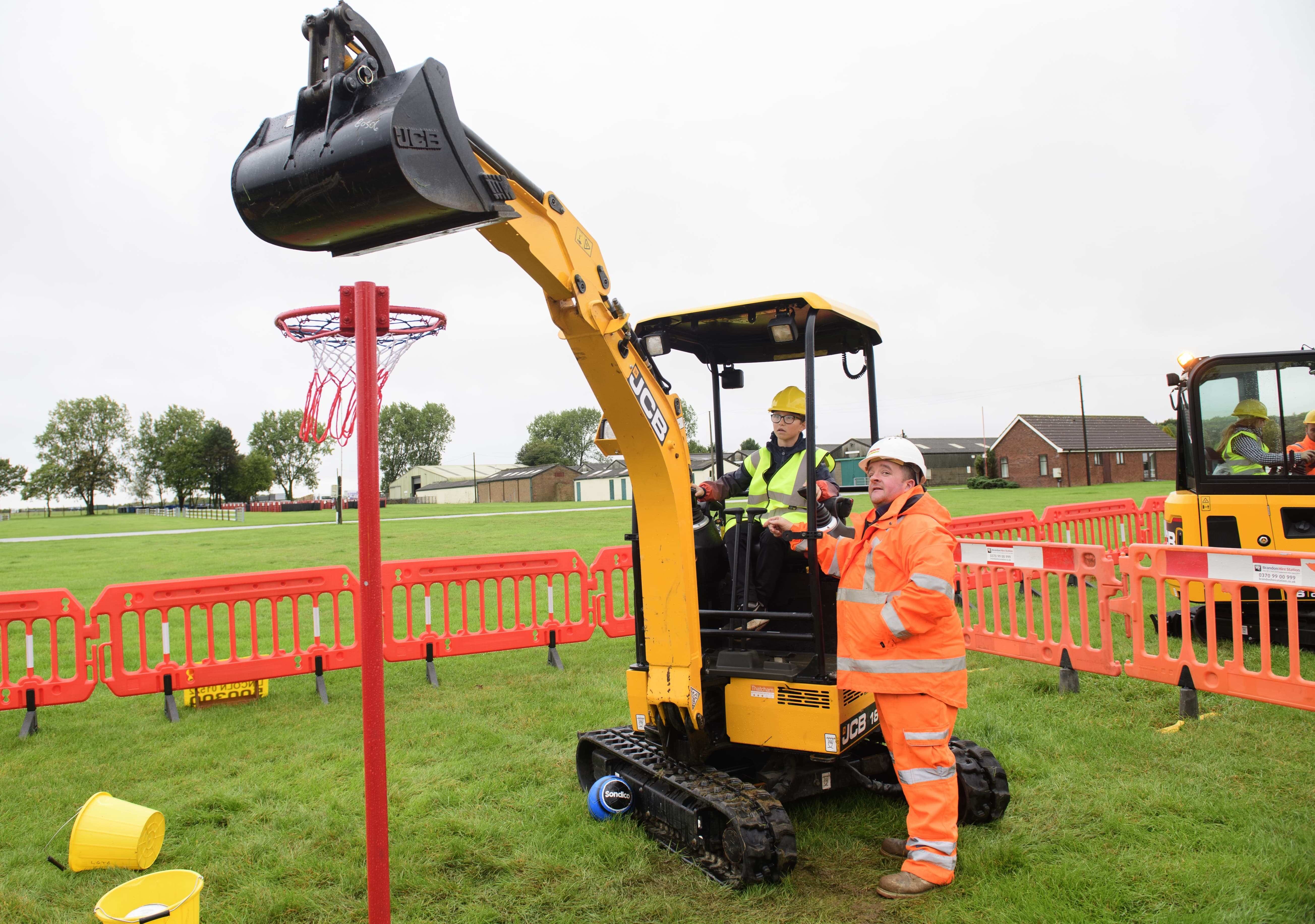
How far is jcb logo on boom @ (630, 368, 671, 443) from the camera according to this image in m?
3.79

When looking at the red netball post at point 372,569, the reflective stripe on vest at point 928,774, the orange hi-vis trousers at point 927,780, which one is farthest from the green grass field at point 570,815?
the red netball post at point 372,569

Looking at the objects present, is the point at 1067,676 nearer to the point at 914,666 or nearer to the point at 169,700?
the point at 914,666

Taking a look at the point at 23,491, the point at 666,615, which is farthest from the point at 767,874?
the point at 23,491

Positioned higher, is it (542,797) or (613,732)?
(613,732)

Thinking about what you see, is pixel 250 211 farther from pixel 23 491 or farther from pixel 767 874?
pixel 23 491

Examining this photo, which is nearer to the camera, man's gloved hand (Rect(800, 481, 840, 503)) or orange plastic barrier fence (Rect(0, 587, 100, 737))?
man's gloved hand (Rect(800, 481, 840, 503))

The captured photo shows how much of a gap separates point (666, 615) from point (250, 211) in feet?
8.56

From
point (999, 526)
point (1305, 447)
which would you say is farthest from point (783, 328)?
point (999, 526)

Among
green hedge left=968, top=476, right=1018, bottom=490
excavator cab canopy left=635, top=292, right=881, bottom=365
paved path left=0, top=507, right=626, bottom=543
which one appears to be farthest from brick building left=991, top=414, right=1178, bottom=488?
excavator cab canopy left=635, top=292, right=881, bottom=365

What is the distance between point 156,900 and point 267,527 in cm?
4144

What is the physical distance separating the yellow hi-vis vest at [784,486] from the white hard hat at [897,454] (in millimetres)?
303

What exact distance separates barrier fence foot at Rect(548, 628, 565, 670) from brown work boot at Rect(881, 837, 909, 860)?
4.99 m

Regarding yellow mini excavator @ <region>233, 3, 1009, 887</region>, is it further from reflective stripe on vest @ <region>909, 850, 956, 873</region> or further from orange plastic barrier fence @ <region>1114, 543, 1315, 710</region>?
orange plastic barrier fence @ <region>1114, 543, 1315, 710</region>

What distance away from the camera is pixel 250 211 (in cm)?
253
